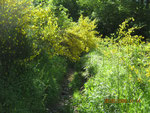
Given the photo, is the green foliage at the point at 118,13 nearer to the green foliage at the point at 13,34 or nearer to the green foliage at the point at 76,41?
the green foliage at the point at 76,41

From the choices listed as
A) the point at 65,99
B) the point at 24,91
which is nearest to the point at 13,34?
the point at 24,91

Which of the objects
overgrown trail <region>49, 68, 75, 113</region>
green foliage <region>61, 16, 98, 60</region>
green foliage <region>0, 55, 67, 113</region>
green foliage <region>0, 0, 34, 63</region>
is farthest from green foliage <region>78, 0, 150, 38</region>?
green foliage <region>0, 0, 34, 63</region>

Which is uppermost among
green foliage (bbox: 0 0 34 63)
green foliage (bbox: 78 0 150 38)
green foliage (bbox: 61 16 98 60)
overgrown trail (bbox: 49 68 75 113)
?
green foliage (bbox: 78 0 150 38)

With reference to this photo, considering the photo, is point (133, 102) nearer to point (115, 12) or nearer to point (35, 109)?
point (35, 109)

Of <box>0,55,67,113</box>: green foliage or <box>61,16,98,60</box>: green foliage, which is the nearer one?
<box>0,55,67,113</box>: green foliage

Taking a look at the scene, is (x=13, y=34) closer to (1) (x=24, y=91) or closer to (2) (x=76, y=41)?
(1) (x=24, y=91)

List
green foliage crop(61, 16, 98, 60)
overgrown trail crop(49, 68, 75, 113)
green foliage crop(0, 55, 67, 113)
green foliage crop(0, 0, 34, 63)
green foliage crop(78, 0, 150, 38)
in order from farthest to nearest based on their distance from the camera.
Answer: green foliage crop(78, 0, 150, 38) < green foliage crop(61, 16, 98, 60) < overgrown trail crop(49, 68, 75, 113) < green foliage crop(0, 0, 34, 63) < green foliage crop(0, 55, 67, 113)

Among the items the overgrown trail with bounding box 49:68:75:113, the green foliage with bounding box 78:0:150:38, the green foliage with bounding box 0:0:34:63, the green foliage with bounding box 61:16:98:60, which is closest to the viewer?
the green foliage with bounding box 0:0:34:63

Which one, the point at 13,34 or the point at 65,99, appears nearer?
the point at 13,34

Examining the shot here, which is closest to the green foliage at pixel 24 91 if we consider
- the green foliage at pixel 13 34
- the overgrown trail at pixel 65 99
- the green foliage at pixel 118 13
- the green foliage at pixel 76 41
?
the overgrown trail at pixel 65 99

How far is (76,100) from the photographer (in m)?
4.44

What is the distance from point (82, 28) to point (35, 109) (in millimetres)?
6493

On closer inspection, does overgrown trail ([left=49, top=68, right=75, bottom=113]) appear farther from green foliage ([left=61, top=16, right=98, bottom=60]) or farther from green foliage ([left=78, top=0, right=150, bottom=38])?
green foliage ([left=78, top=0, right=150, bottom=38])

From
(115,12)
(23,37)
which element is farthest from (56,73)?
(115,12)
